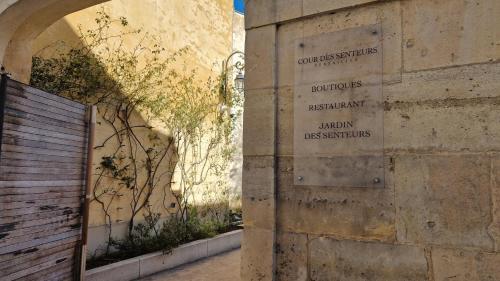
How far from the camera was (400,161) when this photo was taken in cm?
199

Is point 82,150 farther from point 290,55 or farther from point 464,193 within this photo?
point 464,193

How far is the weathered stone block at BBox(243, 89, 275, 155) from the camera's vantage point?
2.34m

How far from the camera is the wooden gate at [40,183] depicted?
10.3 feet

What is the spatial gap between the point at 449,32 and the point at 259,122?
1.15 m

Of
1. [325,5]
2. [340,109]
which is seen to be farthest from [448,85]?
[325,5]


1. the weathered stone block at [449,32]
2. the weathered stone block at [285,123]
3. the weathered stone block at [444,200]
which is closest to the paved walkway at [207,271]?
the weathered stone block at [285,123]

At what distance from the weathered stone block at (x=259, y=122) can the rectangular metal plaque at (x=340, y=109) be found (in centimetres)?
16

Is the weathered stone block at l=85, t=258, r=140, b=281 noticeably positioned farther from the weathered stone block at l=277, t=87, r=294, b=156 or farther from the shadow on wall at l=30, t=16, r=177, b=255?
the weathered stone block at l=277, t=87, r=294, b=156

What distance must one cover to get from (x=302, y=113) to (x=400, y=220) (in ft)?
2.65

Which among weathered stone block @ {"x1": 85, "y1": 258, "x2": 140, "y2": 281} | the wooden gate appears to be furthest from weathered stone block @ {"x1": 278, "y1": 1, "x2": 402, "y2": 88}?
weathered stone block @ {"x1": 85, "y1": 258, "x2": 140, "y2": 281}

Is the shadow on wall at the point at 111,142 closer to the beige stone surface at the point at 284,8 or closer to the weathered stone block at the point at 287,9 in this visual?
the beige stone surface at the point at 284,8

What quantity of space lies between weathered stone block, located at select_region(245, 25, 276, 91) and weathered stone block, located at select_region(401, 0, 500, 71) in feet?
2.57

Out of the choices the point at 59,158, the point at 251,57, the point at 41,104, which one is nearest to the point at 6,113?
the point at 41,104

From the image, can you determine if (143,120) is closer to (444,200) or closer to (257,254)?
(257,254)
